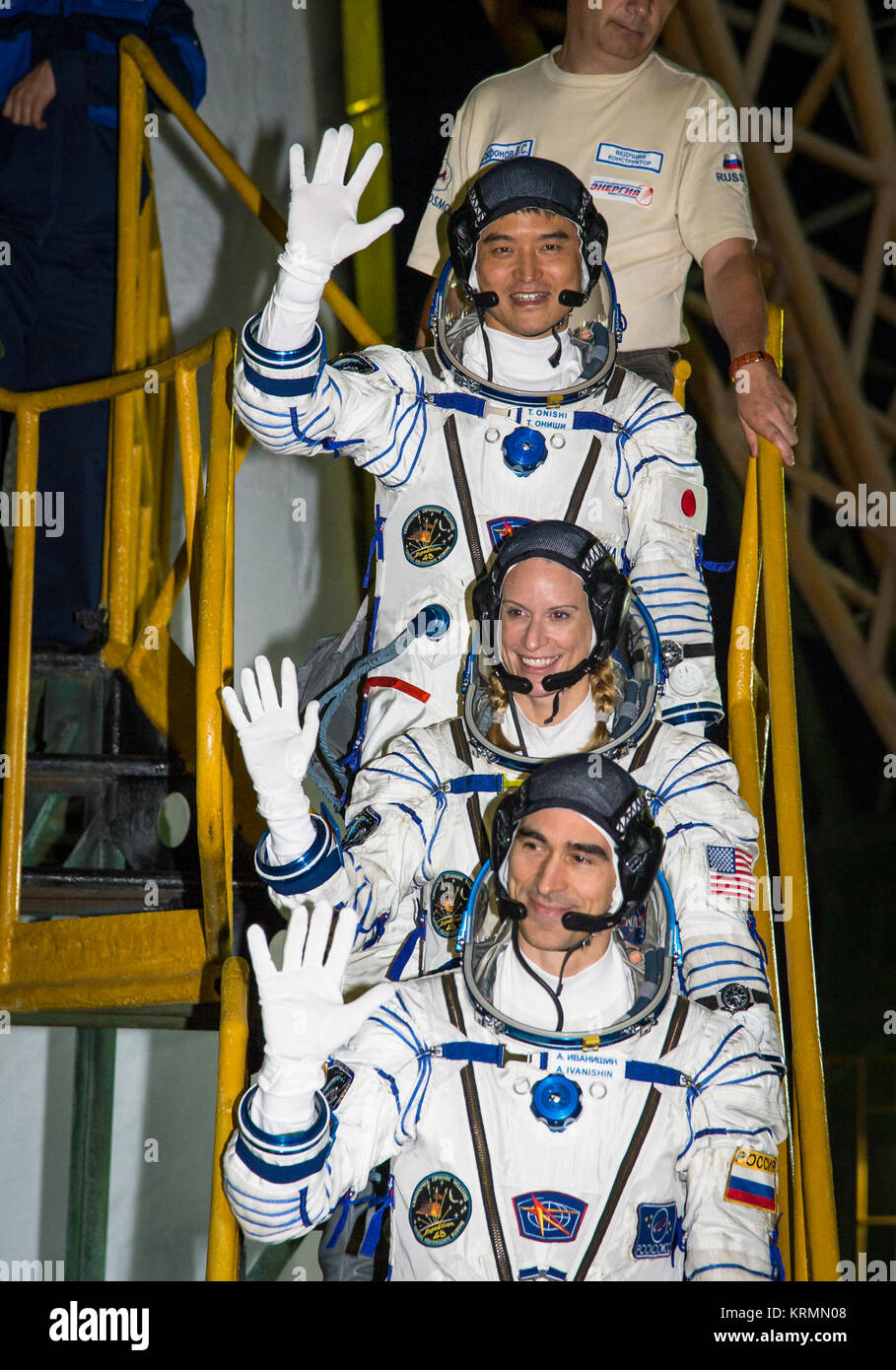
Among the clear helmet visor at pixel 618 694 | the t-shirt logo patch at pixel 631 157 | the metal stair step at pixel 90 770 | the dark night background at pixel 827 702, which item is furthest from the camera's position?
the dark night background at pixel 827 702

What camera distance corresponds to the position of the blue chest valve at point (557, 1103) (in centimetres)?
190

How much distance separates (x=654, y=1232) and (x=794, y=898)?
600mm

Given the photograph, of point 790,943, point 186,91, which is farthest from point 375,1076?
point 186,91

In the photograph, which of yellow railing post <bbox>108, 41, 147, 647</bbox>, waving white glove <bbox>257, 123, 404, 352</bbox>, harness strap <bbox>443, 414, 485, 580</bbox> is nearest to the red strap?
harness strap <bbox>443, 414, 485, 580</bbox>

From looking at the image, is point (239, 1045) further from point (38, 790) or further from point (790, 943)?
point (38, 790)

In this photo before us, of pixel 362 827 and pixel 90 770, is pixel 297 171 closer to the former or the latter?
pixel 362 827

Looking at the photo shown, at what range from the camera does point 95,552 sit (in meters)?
3.26

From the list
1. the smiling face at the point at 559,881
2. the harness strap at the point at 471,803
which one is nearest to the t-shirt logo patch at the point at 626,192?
the harness strap at the point at 471,803

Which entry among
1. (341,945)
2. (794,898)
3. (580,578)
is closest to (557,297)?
(580,578)

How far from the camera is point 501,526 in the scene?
2633 millimetres

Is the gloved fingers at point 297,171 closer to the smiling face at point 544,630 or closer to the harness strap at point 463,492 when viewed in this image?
the harness strap at point 463,492

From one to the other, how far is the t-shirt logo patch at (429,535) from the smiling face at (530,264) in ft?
1.22

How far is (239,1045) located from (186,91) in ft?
8.16

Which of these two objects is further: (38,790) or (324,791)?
(38,790)
